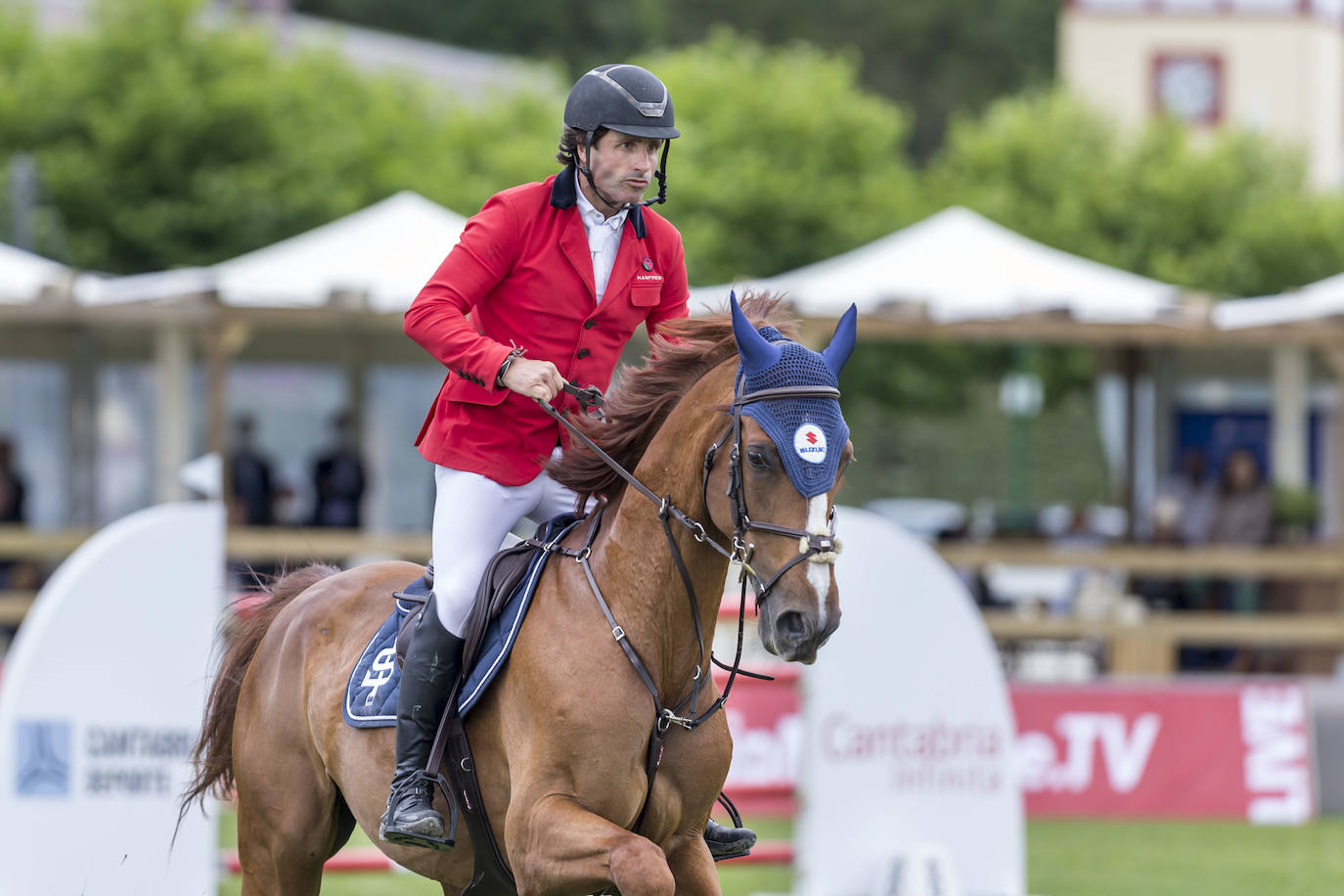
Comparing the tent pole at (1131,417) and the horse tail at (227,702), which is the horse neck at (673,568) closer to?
the horse tail at (227,702)

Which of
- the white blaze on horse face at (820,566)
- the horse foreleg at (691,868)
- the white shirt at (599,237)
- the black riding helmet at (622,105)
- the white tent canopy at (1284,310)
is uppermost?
the white tent canopy at (1284,310)

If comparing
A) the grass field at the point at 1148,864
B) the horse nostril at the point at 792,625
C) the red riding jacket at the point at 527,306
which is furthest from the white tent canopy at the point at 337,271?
the horse nostril at the point at 792,625

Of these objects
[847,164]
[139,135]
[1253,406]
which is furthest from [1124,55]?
[139,135]

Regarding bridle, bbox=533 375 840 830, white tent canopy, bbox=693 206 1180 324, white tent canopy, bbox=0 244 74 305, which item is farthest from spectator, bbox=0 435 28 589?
bridle, bbox=533 375 840 830

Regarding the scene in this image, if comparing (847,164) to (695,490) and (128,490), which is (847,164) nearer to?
(128,490)

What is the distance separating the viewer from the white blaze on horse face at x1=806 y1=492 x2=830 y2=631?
3730mm

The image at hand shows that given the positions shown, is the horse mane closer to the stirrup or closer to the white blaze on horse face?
the white blaze on horse face

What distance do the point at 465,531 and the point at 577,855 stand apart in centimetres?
95

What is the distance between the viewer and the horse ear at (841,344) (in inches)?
161

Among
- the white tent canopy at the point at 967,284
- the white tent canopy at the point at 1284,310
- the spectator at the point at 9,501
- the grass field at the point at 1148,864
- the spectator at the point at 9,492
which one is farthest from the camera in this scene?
the spectator at the point at 9,492

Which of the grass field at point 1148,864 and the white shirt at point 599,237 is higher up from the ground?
the white shirt at point 599,237

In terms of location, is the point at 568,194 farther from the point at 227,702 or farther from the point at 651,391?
the point at 227,702

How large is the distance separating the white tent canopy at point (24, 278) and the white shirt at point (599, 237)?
967cm

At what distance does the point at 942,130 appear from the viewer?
44625 mm
